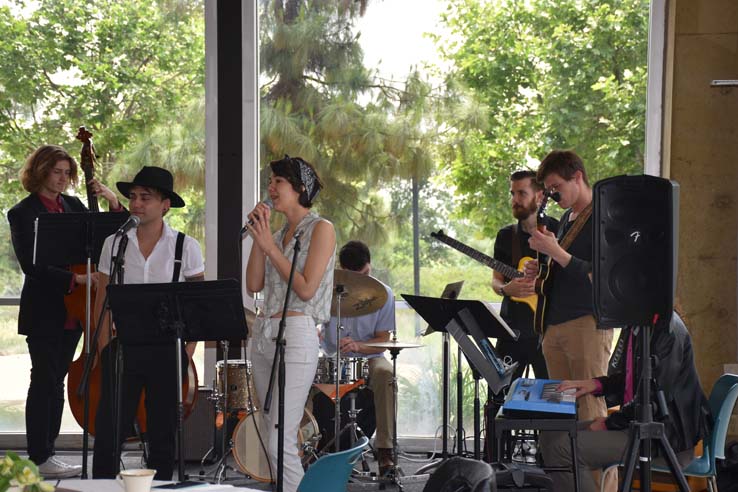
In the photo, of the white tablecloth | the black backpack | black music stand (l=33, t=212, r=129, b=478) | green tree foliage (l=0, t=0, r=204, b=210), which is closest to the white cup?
the white tablecloth

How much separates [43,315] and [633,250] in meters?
3.57

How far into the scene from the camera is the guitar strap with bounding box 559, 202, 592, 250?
4359 millimetres

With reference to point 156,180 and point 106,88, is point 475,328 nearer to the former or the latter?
point 156,180

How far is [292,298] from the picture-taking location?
3971 millimetres

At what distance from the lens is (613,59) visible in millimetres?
6551

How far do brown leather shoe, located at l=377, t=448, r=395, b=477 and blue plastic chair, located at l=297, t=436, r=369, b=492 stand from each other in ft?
10.9

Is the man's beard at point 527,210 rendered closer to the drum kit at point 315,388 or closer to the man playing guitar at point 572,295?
the drum kit at point 315,388

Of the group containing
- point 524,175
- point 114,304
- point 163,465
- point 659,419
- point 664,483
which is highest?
point 524,175

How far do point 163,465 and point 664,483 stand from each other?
2584 mm

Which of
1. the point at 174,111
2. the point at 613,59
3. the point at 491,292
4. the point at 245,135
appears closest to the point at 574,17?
the point at 613,59

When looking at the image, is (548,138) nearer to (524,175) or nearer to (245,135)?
(524,175)

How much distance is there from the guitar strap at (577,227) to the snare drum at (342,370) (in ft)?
5.64

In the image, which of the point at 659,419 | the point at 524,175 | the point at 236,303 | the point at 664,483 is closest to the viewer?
the point at 659,419

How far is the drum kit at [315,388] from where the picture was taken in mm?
5445
